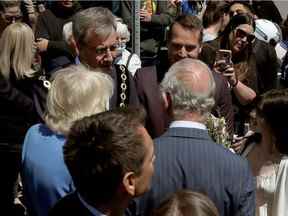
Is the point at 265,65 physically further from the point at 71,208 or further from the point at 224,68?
the point at 71,208

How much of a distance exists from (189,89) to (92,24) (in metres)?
1.08

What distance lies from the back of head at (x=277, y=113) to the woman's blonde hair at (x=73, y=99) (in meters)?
0.87

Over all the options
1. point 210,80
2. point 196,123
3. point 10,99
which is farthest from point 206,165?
point 10,99

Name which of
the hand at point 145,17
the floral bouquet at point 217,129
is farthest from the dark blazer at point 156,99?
the hand at point 145,17

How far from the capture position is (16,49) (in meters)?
4.65

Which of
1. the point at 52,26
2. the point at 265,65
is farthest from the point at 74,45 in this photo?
the point at 52,26

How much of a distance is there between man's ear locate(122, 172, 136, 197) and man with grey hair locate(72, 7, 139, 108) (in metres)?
1.53

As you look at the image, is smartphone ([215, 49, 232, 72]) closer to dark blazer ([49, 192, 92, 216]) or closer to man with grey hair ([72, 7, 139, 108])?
man with grey hair ([72, 7, 139, 108])

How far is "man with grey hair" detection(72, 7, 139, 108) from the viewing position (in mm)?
3838

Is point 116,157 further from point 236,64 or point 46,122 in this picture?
point 236,64

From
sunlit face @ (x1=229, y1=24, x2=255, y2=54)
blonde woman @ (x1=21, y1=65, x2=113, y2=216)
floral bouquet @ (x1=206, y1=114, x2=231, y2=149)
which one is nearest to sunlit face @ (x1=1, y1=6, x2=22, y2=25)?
sunlit face @ (x1=229, y1=24, x2=255, y2=54)

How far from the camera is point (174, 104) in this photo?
2963mm

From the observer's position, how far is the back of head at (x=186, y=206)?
2.33 metres

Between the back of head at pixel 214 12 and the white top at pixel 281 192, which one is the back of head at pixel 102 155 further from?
the back of head at pixel 214 12
